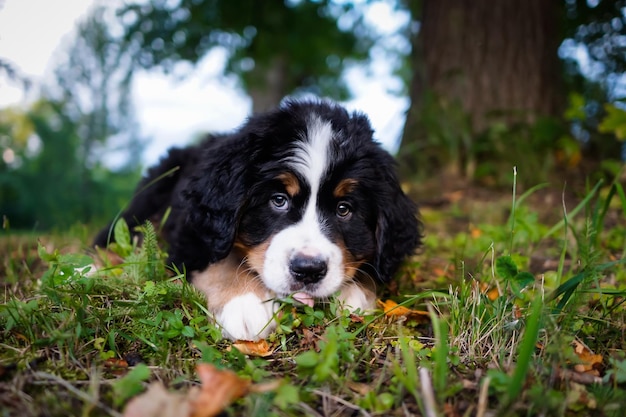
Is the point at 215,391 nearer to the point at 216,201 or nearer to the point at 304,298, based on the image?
the point at 304,298

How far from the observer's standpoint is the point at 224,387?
163 cm

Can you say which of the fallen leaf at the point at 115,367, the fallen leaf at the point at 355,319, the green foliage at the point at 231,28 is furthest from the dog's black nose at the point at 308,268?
the green foliage at the point at 231,28

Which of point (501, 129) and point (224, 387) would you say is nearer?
point (224, 387)

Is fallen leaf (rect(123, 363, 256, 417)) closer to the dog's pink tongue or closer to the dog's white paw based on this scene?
the dog's white paw

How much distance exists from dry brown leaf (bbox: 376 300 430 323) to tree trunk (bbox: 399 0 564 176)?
3596 millimetres

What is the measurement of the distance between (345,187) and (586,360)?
137cm

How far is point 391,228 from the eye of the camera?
2863mm

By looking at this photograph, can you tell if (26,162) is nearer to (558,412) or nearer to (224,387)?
(224,387)

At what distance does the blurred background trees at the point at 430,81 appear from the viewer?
575 centimetres

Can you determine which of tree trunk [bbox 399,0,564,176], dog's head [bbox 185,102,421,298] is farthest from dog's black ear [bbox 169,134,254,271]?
tree trunk [bbox 399,0,564,176]

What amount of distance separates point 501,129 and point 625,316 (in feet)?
12.0

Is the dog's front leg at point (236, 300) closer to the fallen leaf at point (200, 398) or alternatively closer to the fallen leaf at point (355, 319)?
the fallen leaf at point (355, 319)

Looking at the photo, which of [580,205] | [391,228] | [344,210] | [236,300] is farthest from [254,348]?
[580,205]

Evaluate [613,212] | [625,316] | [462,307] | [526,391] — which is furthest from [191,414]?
[613,212]
